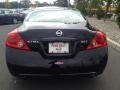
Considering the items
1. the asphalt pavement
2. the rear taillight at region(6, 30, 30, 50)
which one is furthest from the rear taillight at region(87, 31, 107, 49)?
the rear taillight at region(6, 30, 30, 50)

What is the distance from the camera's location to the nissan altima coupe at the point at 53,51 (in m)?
5.17

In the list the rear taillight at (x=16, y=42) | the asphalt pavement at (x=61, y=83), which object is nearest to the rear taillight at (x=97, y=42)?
the asphalt pavement at (x=61, y=83)

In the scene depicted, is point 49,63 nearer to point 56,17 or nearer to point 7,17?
point 56,17

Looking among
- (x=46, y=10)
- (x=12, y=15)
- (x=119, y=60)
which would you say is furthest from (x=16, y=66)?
(x=12, y=15)

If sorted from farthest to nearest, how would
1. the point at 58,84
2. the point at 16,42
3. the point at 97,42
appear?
the point at 58,84, the point at 97,42, the point at 16,42

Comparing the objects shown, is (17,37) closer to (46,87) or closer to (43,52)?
(43,52)

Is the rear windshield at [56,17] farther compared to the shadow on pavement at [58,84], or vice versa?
the rear windshield at [56,17]

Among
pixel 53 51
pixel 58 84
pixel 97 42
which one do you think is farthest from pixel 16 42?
pixel 97 42

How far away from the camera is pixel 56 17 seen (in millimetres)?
6457

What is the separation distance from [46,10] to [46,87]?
198 centimetres

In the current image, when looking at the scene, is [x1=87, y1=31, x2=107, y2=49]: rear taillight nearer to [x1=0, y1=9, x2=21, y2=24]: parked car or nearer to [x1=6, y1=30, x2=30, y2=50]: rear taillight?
[x1=6, y1=30, x2=30, y2=50]: rear taillight

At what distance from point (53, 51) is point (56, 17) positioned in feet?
4.70

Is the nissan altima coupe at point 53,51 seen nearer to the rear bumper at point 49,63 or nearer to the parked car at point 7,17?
the rear bumper at point 49,63

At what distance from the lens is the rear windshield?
6.29 meters
